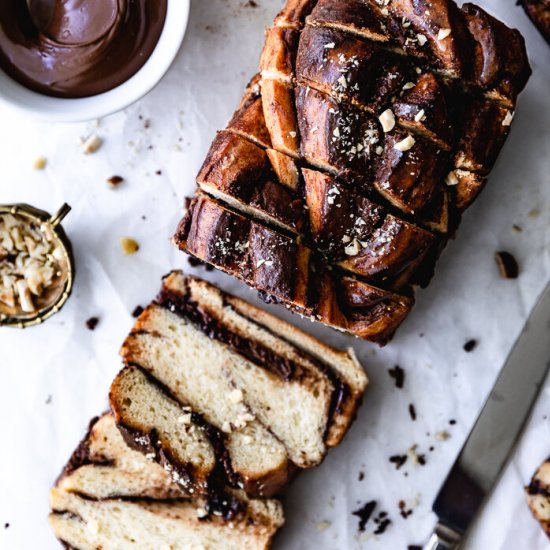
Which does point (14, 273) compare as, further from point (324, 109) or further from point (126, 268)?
point (324, 109)

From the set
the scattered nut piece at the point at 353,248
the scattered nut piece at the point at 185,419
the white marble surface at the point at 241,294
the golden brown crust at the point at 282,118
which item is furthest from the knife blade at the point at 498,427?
the golden brown crust at the point at 282,118

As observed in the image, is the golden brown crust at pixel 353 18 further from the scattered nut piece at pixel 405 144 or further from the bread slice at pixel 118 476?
the bread slice at pixel 118 476

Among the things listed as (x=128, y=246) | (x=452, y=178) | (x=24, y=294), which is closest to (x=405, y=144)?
(x=452, y=178)

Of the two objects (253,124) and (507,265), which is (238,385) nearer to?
(253,124)

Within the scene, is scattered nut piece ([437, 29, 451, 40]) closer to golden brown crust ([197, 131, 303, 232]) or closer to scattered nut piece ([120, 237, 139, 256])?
golden brown crust ([197, 131, 303, 232])

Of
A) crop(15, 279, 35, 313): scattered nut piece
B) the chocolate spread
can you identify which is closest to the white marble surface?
crop(15, 279, 35, 313): scattered nut piece
